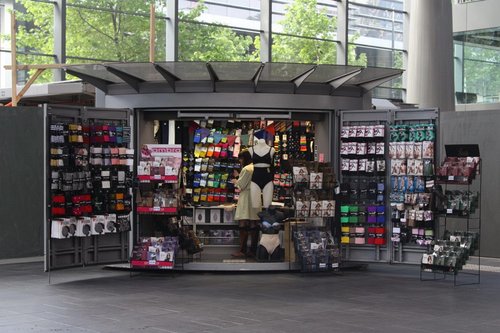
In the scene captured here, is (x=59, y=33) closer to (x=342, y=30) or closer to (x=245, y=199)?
(x=342, y=30)

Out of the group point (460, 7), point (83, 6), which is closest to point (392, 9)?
point (460, 7)

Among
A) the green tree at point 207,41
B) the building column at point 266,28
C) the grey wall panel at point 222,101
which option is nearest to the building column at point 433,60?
the building column at point 266,28

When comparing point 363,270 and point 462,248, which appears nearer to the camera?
point 462,248

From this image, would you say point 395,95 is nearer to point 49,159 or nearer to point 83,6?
point 83,6

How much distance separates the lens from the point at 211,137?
13.2m

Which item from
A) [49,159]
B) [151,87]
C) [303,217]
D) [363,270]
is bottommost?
[363,270]

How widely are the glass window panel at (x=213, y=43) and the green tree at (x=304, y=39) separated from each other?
1288 millimetres

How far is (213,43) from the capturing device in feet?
83.3

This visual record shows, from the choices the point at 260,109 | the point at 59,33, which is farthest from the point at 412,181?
the point at 59,33

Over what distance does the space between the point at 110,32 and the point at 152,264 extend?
13255mm

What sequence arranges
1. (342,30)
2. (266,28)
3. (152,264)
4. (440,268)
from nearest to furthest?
(440,268) → (152,264) → (266,28) → (342,30)

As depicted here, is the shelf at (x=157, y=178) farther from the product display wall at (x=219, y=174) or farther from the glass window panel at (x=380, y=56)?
the glass window panel at (x=380, y=56)

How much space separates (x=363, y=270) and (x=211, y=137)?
300cm

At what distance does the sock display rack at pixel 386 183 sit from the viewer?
38.7 feet
